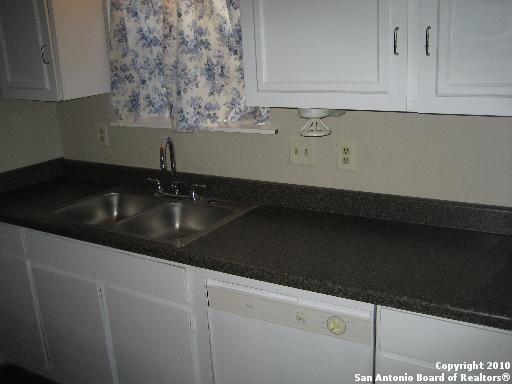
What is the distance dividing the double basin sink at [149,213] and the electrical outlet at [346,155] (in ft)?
1.47

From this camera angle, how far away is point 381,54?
1.63 metres

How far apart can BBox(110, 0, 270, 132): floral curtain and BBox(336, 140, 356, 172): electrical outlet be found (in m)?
0.35

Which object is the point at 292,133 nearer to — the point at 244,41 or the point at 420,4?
the point at 244,41

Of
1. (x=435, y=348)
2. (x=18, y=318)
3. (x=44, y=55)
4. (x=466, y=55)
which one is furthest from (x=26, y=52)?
(x=435, y=348)

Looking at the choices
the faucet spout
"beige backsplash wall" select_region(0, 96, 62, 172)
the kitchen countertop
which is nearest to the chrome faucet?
the faucet spout

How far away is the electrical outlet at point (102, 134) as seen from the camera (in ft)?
9.29

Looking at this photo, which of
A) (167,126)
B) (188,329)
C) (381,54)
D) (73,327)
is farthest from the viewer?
(167,126)

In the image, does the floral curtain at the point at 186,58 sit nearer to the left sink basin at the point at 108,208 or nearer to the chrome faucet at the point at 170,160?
the chrome faucet at the point at 170,160

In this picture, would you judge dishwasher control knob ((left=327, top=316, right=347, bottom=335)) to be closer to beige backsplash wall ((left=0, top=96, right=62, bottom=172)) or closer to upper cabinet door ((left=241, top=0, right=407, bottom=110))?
upper cabinet door ((left=241, top=0, right=407, bottom=110))

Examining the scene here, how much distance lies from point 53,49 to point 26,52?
0.18 metres

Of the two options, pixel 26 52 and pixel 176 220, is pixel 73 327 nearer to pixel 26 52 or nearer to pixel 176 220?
pixel 176 220

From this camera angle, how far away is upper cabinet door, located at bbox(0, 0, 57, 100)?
2392 millimetres

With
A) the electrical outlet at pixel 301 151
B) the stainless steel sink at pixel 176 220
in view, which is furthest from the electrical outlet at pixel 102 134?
the electrical outlet at pixel 301 151

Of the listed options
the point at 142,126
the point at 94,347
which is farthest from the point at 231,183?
the point at 94,347
